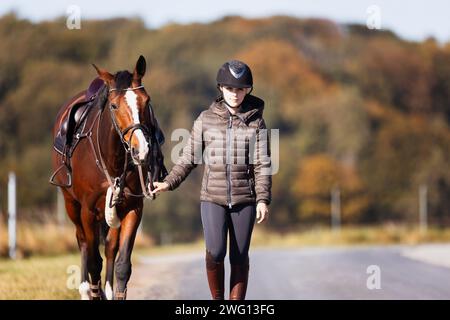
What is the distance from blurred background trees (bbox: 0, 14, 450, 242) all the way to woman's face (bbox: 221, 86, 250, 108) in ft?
152

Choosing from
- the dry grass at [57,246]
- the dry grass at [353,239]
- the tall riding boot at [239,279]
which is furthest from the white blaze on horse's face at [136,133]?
the dry grass at [353,239]

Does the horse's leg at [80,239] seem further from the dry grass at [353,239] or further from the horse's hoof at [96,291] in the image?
the dry grass at [353,239]

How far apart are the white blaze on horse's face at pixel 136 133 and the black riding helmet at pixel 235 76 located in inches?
36.9

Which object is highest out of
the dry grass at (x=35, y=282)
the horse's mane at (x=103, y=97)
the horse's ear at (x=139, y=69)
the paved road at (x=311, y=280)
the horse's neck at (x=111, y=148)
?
the horse's ear at (x=139, y=69)

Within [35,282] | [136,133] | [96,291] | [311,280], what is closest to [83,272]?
[96,291]

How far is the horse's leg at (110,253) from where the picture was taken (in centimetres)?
1091

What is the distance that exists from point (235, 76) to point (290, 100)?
3047 inches

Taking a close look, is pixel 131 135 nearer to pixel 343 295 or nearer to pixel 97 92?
pixel 97 92

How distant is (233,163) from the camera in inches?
353

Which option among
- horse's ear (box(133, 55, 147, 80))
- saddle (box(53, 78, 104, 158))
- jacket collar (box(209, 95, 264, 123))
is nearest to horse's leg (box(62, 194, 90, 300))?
saddle (box(53, 78, 104, 158))

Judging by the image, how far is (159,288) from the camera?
15992 millimetres

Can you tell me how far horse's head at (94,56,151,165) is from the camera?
9.59 metres

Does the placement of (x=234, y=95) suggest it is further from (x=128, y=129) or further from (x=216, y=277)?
(x=216, y=277)

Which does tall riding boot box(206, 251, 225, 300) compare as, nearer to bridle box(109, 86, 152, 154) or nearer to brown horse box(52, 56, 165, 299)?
brown horse box(52, 56, 165, 299)
